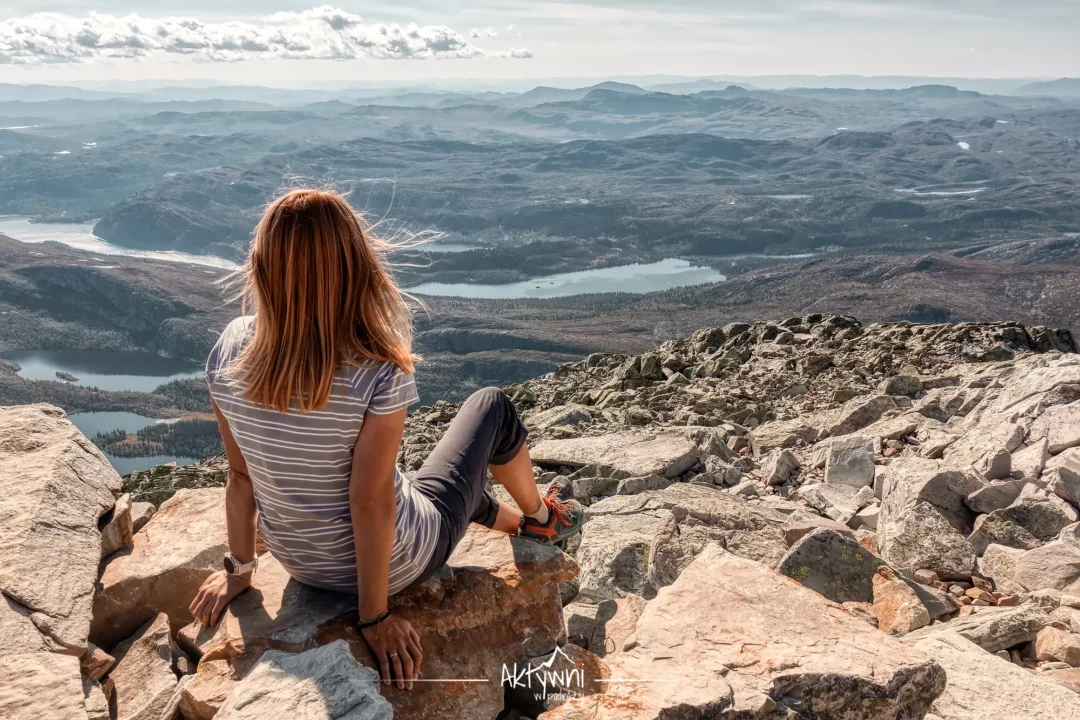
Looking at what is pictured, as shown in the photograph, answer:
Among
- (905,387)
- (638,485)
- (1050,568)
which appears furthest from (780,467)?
(905,387)

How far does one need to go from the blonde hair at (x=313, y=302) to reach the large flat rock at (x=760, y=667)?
73.7 inches

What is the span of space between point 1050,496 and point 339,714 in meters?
7.18

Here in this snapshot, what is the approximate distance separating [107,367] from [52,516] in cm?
17979

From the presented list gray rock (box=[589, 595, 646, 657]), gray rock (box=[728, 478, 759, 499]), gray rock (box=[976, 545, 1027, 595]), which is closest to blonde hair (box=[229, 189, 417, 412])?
gray rock (box=[589, 595, 646, 657])

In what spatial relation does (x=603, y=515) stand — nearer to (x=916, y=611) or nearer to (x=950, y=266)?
(x=916, y=611)

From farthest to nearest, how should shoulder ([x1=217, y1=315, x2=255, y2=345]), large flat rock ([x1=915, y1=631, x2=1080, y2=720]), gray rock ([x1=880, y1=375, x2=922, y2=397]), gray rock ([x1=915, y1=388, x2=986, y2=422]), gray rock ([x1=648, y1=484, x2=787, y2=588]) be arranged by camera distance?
1. gray rock ([x1=880, y1=375, x2=922, y2=397])
2. gray rock ([x1=915, y1=388, x2=986, y2=422])
3. gray rock ([x1=648, y1=484, x2=787, y2=588])
4. large flat rock ([x1=915, y1=631, x2=1080, y2=720])
5. shoulder ([x1=217, y1=315, x2=255, y2=345])

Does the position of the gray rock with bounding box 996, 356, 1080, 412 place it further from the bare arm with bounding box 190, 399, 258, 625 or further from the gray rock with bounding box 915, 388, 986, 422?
the bare arm with bounding box 190, 399, 258, 625

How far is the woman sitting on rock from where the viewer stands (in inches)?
144

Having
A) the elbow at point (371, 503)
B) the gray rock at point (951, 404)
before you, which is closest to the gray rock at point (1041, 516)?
the gray rock at point (951, 404)

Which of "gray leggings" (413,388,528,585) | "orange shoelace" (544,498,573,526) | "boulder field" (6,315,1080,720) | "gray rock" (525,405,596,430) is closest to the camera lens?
"boulder field" (6,315,1080,720)

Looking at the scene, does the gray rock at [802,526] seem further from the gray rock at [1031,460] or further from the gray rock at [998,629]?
the gray rock at [1031,460]

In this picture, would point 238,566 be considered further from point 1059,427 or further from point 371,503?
point 1059,427

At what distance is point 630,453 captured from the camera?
11.6 meters

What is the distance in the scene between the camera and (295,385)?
12.2ft
